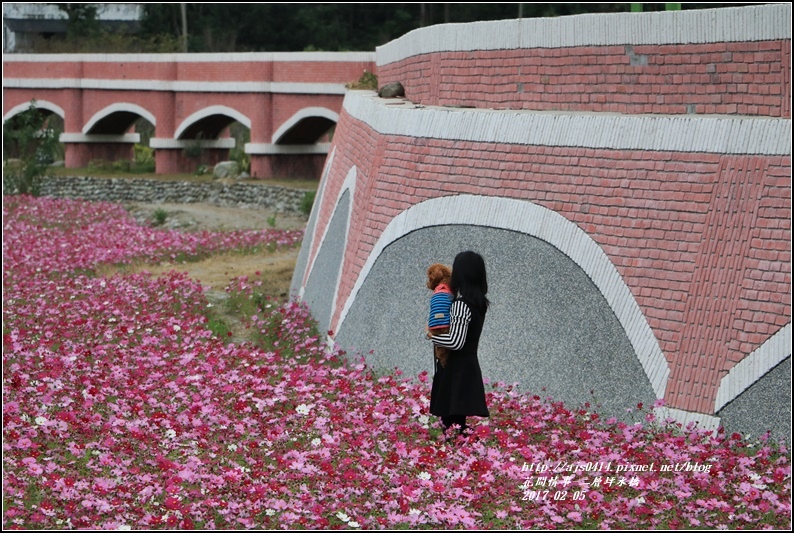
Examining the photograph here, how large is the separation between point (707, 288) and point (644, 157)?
1.26 meters

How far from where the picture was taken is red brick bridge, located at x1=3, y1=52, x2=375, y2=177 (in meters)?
33.4

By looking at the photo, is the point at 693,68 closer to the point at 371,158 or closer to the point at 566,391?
the point at 566,391

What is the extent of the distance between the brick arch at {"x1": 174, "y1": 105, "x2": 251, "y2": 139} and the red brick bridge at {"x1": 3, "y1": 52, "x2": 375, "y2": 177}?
31 millimetres

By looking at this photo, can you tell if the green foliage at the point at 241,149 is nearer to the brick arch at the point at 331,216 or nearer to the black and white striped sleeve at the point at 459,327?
the brick arch at the point at 331,216

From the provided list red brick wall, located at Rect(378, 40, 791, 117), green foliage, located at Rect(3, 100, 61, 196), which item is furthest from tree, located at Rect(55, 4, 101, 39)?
red brick wall, located at Rect(378, 40, 791, 117)

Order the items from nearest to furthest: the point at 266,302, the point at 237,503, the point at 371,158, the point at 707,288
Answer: the point at 237,503
the point at 707,288
the point at 371,158
the point at 266,302

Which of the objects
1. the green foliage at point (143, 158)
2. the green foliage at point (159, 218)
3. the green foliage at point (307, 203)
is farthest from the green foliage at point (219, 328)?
the green foliage at point (143, 158)

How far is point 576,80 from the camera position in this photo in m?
10.8

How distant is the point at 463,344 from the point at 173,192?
89.9 ft

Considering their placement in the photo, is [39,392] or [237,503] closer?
[237,503]

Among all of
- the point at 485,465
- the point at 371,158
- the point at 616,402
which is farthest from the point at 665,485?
the point at 371,158

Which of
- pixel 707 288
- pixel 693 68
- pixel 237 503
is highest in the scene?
pixel 693 68

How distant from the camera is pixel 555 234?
9969mm

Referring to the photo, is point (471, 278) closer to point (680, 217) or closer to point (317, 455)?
point (317, 455)
